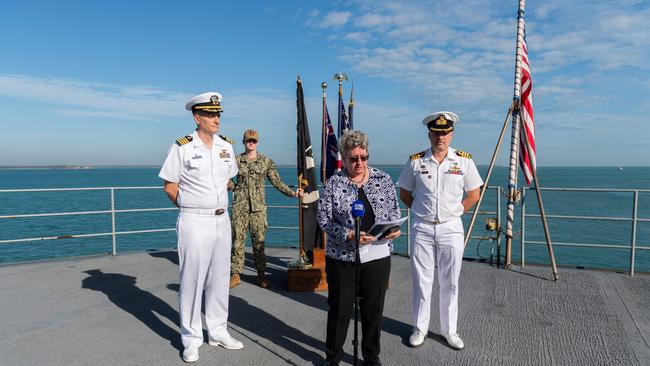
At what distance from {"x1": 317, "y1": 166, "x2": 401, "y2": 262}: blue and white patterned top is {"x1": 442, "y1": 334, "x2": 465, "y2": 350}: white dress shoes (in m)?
1.19

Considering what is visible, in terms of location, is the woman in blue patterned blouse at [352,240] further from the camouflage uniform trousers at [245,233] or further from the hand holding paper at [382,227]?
the camouflage uniform trousers at [245,233]

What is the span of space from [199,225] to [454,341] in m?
2.07

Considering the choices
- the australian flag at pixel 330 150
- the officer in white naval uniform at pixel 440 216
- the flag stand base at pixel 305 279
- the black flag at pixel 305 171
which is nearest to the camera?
the officer in white naval uniform at pixel 440 216

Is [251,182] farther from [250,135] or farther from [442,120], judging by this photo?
[442,120]

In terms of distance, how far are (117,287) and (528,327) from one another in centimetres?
420

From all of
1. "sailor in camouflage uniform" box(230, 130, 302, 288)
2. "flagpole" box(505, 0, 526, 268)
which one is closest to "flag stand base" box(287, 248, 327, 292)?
"sailor in camouflage uniform" box(230, 130, 302, 288)

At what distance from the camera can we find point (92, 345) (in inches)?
126

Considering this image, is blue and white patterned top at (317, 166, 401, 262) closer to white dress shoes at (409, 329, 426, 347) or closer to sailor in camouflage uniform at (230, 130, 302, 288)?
white dress shoes at (409, 329, 426, 347)

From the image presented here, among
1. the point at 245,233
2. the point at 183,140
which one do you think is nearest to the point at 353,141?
the point at 183,140

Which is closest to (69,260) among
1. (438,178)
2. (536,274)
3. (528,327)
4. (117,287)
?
(117,287)

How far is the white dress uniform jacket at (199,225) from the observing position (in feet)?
9.75

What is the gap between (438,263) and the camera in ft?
10.5

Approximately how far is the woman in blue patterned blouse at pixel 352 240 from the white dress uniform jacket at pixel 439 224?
51cm

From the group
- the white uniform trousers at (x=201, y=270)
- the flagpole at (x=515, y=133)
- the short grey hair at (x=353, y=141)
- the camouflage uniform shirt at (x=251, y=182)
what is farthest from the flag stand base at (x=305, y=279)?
the flagpole at (x=515, y=133)
